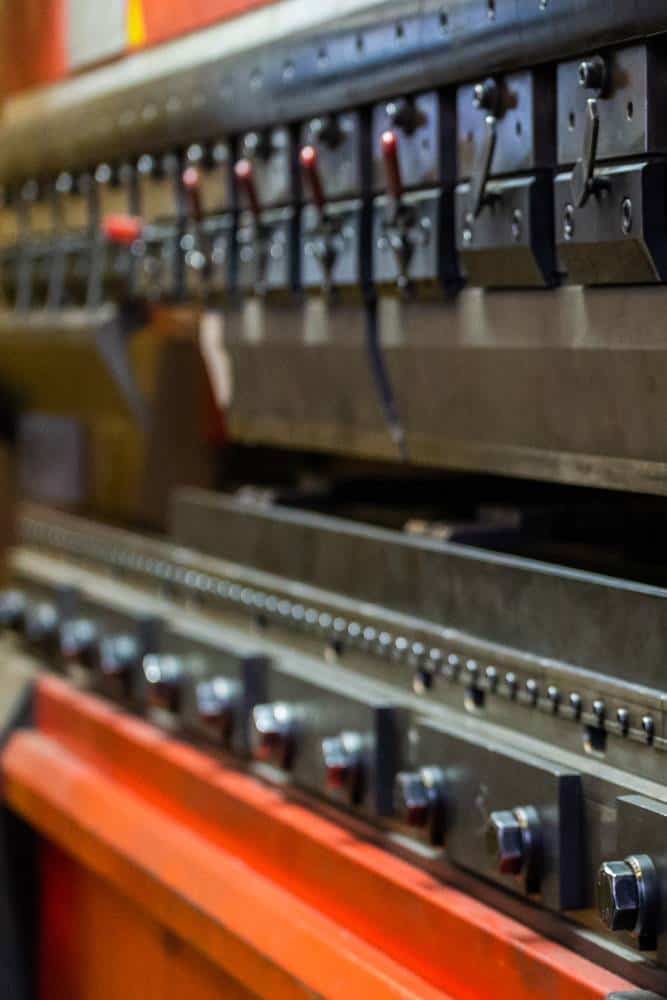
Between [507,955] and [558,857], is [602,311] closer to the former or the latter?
[558,857]

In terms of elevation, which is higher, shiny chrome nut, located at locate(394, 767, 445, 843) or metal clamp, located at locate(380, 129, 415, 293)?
metal clamp, located at locate(380, 129, 415, 293)

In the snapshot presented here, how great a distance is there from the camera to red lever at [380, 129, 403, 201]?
2.03 metres

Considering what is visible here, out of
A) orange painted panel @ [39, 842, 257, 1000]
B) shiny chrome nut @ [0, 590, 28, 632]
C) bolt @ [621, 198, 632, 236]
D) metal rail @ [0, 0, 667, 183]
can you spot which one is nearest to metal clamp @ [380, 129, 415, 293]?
metal rail @ [0, 0, 667, 183]

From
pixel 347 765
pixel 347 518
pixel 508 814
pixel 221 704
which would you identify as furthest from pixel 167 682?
pixel 508 814

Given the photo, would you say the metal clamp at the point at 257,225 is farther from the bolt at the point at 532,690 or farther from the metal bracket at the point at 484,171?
the bolt at the point at 532,690

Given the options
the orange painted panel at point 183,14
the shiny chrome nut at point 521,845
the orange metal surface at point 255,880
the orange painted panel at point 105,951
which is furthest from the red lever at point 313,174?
the orange painted panel at point 105,951

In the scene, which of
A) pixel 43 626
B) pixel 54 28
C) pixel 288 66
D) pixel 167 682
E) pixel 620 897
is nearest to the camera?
pixel 620 897

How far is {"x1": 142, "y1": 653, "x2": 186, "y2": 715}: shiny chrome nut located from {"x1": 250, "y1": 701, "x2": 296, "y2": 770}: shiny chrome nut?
352 mm

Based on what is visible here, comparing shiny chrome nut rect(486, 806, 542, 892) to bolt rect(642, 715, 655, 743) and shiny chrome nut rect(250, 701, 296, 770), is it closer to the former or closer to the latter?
bolt rect(642, 715, 655, 743)

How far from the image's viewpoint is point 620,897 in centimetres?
155

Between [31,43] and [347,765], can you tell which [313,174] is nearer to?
[347,765]

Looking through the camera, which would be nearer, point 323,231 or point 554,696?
point 554,696

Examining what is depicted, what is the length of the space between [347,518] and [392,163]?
641mm

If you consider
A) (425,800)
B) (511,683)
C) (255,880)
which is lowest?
(255,880)
